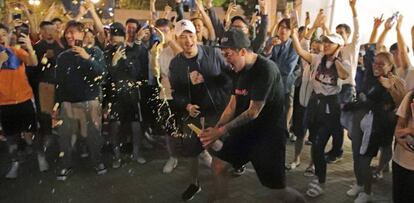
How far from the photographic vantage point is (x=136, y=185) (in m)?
5.06

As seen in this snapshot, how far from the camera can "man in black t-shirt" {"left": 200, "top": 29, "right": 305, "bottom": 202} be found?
365 centimetres

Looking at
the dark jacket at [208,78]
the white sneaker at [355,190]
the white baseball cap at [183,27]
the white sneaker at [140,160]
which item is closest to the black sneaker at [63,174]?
the white sneaker at [140,160]

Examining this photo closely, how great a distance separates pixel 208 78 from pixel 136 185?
5.52ft

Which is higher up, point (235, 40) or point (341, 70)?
point (235, 40)

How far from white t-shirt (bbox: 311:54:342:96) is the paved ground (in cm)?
132

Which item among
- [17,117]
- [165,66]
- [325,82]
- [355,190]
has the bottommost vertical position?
[355,190]

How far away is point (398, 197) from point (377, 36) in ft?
9.43

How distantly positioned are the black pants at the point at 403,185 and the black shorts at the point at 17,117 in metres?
4.54

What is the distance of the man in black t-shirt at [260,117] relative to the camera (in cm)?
365

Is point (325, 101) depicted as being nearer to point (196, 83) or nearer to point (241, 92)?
point (241, 92)

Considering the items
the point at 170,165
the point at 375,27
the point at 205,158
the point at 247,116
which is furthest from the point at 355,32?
the point at 170,165

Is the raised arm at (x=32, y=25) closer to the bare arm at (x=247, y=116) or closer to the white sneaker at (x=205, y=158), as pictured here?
the white sneaker at (x=205, y=158)

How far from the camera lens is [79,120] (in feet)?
17.1

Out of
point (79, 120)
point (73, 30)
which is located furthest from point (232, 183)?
point (73, 30)
